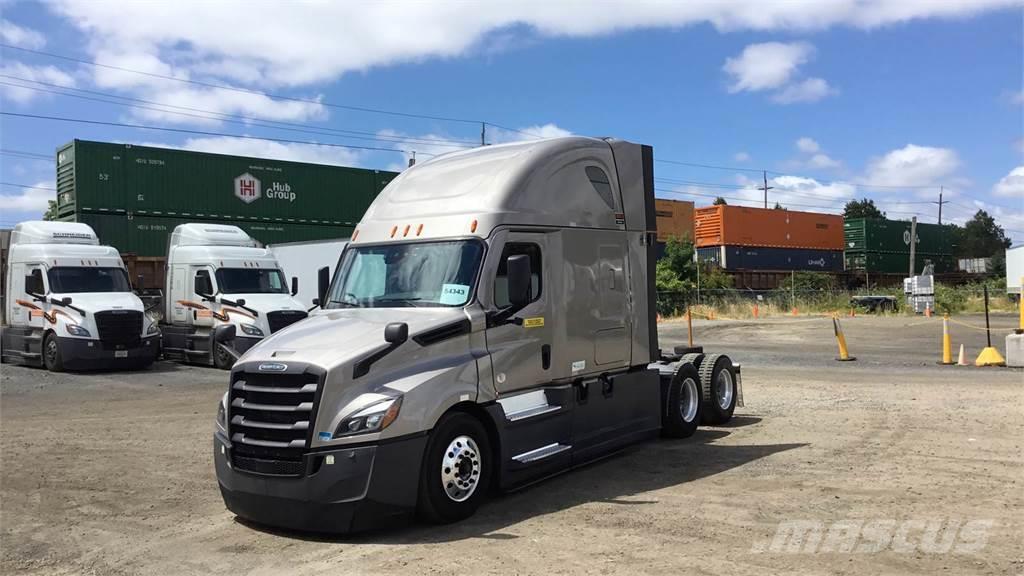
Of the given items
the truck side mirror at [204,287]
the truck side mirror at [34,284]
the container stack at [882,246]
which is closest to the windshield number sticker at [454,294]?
the truck side mirror at [204,287]

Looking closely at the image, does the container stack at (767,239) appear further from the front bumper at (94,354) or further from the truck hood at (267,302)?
the front bumper at (94,354)

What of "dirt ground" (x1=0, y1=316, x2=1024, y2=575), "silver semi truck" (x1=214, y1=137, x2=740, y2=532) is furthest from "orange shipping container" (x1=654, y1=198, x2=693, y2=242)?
"silver semi truck" (x1=214, y1=137, x2=740, y2=532)

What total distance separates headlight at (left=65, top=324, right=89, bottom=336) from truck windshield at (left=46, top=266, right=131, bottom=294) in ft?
3.22

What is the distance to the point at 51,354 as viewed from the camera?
722 inches

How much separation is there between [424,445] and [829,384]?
10.5 metres

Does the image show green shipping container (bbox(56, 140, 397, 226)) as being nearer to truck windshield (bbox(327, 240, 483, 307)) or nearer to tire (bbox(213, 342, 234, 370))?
tire (bbox(213, 342, 234, 370))

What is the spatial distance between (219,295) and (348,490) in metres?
14.5

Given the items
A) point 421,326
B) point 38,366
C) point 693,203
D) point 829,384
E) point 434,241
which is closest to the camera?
point 421,326

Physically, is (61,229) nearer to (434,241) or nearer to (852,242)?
(434,241)

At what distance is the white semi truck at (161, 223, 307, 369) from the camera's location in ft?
60.6

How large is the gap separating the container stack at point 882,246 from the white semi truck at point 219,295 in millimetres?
48411

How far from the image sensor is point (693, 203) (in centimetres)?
5438

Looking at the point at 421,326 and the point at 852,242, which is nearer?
the point at 421,326

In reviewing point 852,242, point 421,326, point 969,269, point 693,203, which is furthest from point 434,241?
point 969,269
